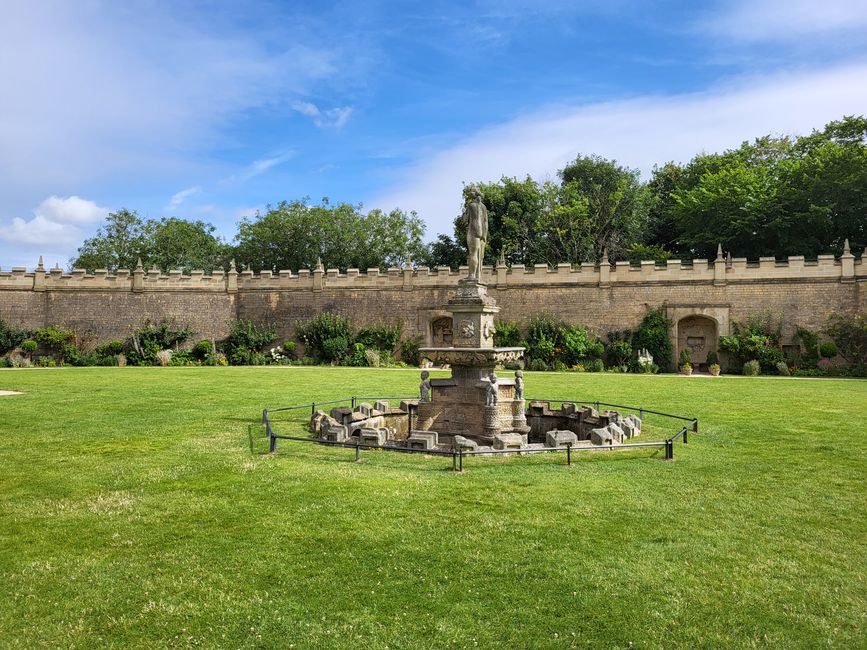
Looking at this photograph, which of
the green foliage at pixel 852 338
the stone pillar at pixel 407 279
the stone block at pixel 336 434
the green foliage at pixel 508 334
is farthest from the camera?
the stone pillar at pixel 407 279

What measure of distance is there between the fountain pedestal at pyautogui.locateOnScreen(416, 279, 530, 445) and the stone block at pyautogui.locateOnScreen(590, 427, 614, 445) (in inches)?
72.6

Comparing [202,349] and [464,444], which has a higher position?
[202,349]

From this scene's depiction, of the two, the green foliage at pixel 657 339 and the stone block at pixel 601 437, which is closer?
the stone block at pixel 601 437

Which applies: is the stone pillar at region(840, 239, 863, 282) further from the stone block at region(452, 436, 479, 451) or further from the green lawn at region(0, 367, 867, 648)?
the stone block at region(452, 436, 479, 451)

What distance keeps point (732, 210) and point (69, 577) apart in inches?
1389

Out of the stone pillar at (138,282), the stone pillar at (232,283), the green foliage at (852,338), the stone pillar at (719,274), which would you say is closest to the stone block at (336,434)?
the stone pillar at (719,274)

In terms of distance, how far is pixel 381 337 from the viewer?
106 ft

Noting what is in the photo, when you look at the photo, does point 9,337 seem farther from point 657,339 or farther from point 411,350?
point 657,339

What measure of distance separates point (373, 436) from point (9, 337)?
29.8 meters

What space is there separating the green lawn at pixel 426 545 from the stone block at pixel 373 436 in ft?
2.30

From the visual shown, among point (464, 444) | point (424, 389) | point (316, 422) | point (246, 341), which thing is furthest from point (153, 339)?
point (464, 444)

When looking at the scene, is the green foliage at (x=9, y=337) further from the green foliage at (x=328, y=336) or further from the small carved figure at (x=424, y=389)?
the small carved figure at (x=424, y=389)

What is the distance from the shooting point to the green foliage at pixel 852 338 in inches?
1003

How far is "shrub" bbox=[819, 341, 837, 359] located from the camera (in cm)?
2548
